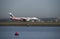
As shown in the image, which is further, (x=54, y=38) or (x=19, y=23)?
(x=19, y=23)

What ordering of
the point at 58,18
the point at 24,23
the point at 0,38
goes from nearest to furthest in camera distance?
the point at 0,38 → the point at 58,18 → the point at 24,23

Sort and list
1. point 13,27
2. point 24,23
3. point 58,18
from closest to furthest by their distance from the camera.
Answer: point 58,18, point 24,23, point 13,27

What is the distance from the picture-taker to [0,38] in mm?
7656

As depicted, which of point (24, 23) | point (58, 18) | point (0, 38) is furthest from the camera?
point (24, 23)

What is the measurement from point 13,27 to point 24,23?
1102 mm

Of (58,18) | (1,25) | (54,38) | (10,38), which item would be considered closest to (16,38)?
(10,38)

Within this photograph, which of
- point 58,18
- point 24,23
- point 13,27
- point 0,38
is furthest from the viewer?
point 13,27

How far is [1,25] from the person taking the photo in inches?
418

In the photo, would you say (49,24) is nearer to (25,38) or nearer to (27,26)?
(27,26)

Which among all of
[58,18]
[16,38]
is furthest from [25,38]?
[58,18]

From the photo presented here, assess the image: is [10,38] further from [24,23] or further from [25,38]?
[24,23]

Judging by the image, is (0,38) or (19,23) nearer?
(0,38)

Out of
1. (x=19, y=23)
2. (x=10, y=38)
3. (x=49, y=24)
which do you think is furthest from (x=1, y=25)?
(x=10, y=38)

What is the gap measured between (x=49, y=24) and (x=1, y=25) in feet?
5.81
